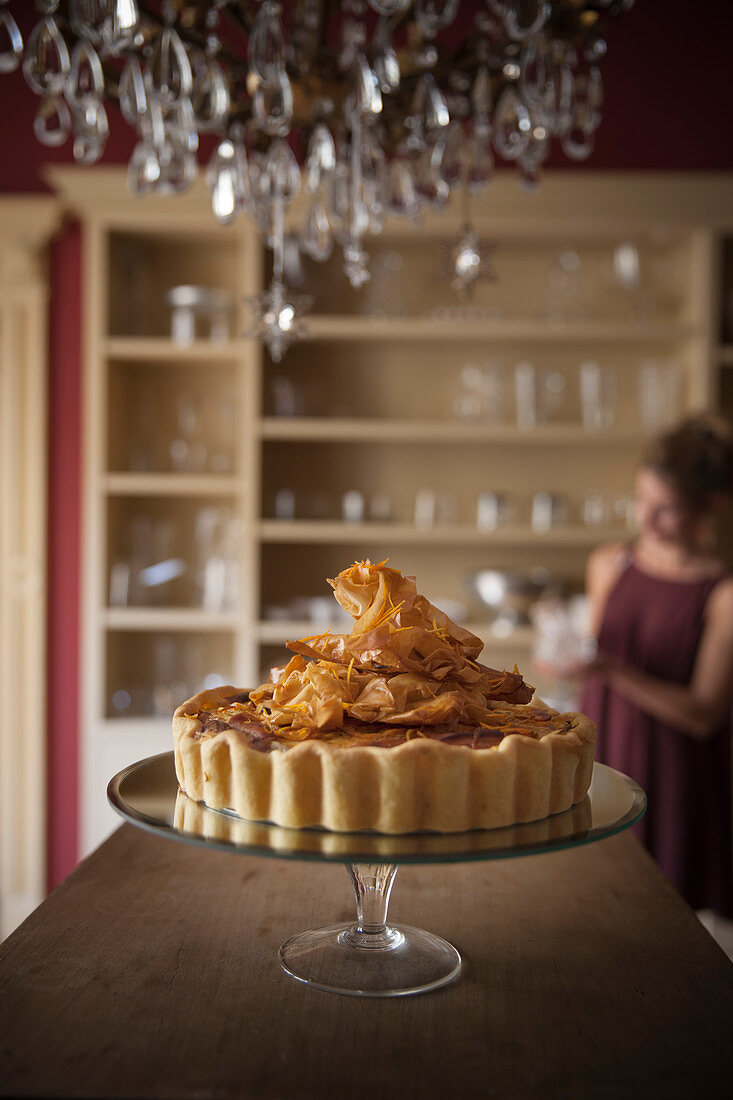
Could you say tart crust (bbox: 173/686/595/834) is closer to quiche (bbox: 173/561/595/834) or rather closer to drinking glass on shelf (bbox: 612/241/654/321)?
quiche (bbox: 173/561/595/834)

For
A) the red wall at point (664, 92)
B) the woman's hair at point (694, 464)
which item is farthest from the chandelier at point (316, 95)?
the red wall at point (664, 92)

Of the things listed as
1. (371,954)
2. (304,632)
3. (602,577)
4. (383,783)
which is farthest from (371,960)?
(304,632)

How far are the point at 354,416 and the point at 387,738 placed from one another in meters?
2.51

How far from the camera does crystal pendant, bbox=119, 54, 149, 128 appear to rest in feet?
5.02

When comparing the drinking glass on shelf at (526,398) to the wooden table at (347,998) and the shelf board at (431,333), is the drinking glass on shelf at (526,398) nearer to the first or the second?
the shelf board at (431,333)

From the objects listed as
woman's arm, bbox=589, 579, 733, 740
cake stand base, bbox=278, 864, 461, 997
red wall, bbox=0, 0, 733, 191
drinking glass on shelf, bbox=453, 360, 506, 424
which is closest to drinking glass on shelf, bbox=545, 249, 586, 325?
drinking glass on shelf, bbox=453, 360, 506, 424

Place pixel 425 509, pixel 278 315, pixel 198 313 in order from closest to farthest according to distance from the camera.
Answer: pixel 278 315 → pixel 198 313 → pixel 425 509

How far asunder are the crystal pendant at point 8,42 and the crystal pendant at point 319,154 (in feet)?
1.55

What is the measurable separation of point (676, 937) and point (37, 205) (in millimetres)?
2952

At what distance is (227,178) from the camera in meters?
1.62

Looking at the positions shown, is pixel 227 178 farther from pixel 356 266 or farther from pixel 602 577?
pixel 602 577

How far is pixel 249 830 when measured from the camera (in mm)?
833

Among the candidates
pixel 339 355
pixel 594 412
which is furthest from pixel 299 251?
pixel 594 412

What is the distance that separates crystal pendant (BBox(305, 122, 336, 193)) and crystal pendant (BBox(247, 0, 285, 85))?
206 millimetres
